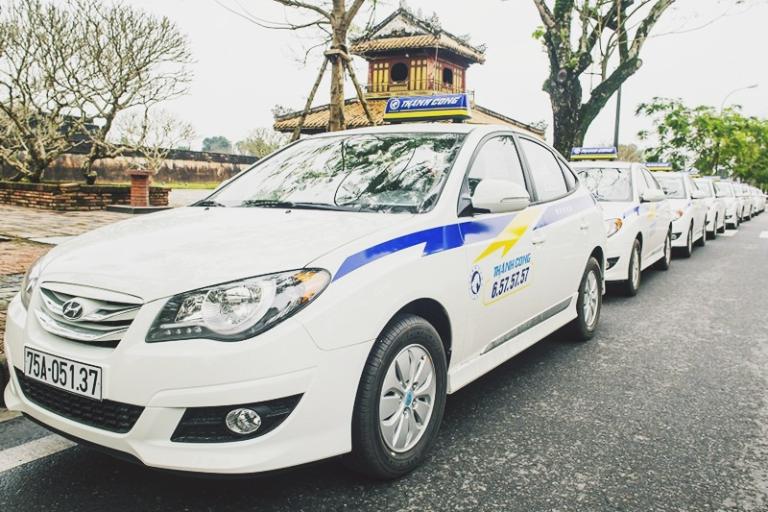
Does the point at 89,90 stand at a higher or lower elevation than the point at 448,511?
higher

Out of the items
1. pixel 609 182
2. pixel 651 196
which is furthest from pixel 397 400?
pixel 609 182

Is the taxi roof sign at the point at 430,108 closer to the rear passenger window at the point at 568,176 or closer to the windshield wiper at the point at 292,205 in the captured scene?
the rear passenger window at the point at 568,176

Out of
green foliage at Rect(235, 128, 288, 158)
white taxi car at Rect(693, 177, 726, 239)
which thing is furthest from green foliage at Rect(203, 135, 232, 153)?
white taxi car at Rect(693, 177, 726, 239)

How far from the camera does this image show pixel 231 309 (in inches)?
87.0

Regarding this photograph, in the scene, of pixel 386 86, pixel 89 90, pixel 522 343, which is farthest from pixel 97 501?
pixel 386 86

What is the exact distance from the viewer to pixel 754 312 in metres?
6.29

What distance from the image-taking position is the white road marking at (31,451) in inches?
110

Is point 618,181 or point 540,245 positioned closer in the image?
point 540,245

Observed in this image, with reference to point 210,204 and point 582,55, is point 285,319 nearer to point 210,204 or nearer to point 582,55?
point 210,204

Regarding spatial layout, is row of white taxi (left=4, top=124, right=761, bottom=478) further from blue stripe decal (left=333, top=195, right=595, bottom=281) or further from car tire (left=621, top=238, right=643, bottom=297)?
car tire (left=621, top=238, right=643, bottom=297)

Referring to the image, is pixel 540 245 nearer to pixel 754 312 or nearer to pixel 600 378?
pixel 600 378

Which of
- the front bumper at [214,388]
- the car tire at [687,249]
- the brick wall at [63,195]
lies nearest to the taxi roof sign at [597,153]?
the car tire at [687,249]

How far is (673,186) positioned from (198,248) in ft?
33.1

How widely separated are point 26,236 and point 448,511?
8944 millimetres
